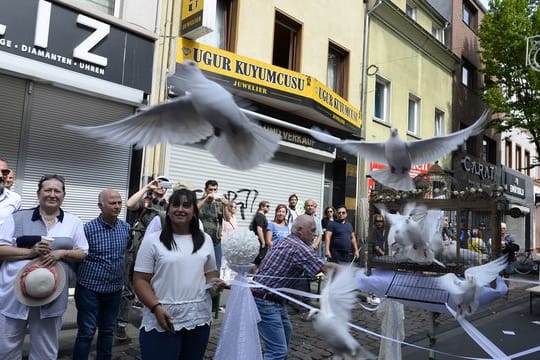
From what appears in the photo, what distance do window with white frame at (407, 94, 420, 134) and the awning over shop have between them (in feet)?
15.4

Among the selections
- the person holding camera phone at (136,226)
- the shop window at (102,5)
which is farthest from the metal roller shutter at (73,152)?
the person holding camera phone at (136,226)

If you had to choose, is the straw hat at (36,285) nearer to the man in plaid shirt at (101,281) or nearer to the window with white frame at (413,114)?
the man in plaid shirt at (101,281)

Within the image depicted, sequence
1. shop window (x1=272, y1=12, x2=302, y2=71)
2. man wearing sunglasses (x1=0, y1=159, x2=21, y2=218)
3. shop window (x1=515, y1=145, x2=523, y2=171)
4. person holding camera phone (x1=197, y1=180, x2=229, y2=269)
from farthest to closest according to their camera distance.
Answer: shop window (x1=515, y1=145, x2=523, y2=171) → shop window (x1=272, y1=12, x2=302, y2=71) → person holding camera phone (x1=197, y1=180, x2=229, y2=269) → man wearing sunglasses (x1=0, y1=159, x2=21, y2=218)

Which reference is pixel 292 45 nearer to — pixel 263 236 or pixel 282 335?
pixel 263 236

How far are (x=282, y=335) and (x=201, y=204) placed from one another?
2436mm

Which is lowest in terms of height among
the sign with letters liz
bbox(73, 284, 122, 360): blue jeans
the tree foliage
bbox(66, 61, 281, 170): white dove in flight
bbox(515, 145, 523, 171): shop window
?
bbox(73, 284, 122, 360): blue jeans

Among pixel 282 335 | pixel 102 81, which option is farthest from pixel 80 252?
pixel 102 81

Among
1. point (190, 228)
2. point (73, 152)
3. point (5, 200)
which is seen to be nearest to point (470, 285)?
point (190, 228)

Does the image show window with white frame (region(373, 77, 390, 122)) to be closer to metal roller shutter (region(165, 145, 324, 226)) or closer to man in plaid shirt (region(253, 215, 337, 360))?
metal roller shutter (region(165, 145, 324, 226))

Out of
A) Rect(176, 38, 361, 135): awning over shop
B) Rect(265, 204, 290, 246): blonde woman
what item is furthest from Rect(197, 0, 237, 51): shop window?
Rect(265, 204, 290, 246): blonde woman

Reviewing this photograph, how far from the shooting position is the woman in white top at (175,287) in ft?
8.55

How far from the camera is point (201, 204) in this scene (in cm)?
538

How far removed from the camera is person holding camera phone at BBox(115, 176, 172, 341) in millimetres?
4570

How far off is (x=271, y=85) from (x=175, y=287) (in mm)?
7188
